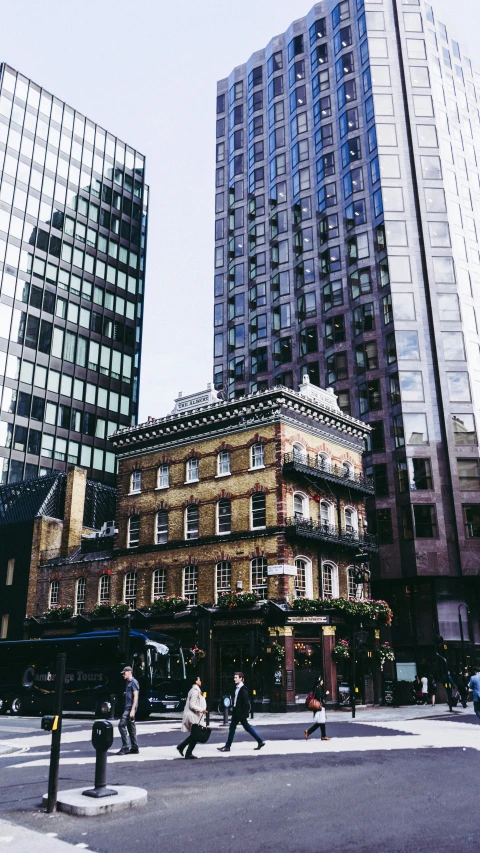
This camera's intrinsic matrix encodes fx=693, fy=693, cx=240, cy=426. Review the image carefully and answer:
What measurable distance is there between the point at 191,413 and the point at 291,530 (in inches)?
378

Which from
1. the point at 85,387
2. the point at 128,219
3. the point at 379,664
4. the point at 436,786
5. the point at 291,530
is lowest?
the point at 436,786

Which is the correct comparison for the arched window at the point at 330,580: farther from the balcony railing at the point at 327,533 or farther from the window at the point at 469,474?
the window at the point at 469,474

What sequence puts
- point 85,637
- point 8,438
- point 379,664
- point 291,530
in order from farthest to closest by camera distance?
point 8,438 → point 379,664 → point 291,530 → point 85,637

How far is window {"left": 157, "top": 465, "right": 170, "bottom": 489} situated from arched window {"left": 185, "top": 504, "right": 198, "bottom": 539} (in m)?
2.32

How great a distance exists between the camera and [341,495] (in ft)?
125

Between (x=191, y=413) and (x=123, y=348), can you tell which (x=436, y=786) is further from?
(x=123, y=348)

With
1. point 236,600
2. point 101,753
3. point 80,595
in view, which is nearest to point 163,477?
point 80,595

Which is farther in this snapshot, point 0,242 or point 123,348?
point 123,348

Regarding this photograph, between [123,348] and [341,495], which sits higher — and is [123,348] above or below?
above

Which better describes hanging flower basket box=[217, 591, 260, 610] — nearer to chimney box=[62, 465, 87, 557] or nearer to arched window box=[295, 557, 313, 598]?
arched window box=[295, 557, 313, 598]

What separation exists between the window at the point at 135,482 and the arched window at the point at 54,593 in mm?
7475

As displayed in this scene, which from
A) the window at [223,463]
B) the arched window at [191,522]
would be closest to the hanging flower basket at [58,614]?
the arched window at [191,522]

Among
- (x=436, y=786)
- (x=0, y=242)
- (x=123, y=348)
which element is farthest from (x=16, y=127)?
(x=436, y=786)

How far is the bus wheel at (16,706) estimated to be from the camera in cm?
2980
